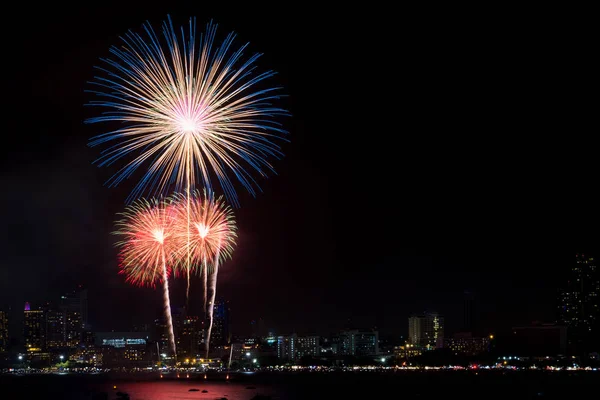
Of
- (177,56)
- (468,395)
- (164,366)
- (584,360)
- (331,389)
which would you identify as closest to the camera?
(177,56)

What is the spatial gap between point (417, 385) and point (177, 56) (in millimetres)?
74539

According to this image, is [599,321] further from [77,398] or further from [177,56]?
[177,56]

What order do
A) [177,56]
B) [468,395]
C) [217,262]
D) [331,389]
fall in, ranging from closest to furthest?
[177,56]
[217,262]
[468,395]
[331,389]

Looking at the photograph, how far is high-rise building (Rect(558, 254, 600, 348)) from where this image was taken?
180 meters

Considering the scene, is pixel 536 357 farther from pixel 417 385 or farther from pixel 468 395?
pixel 468 395

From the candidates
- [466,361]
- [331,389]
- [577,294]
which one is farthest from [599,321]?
[331,389]

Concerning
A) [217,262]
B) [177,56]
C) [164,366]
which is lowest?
[164,366]

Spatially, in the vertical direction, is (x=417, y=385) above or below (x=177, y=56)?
below

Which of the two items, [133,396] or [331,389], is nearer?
[133,396]

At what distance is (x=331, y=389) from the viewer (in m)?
95.0

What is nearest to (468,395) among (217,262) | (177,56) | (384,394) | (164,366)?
(384,394)

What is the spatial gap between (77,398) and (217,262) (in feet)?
135

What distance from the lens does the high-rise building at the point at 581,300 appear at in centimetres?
17950

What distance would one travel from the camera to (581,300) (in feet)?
600
